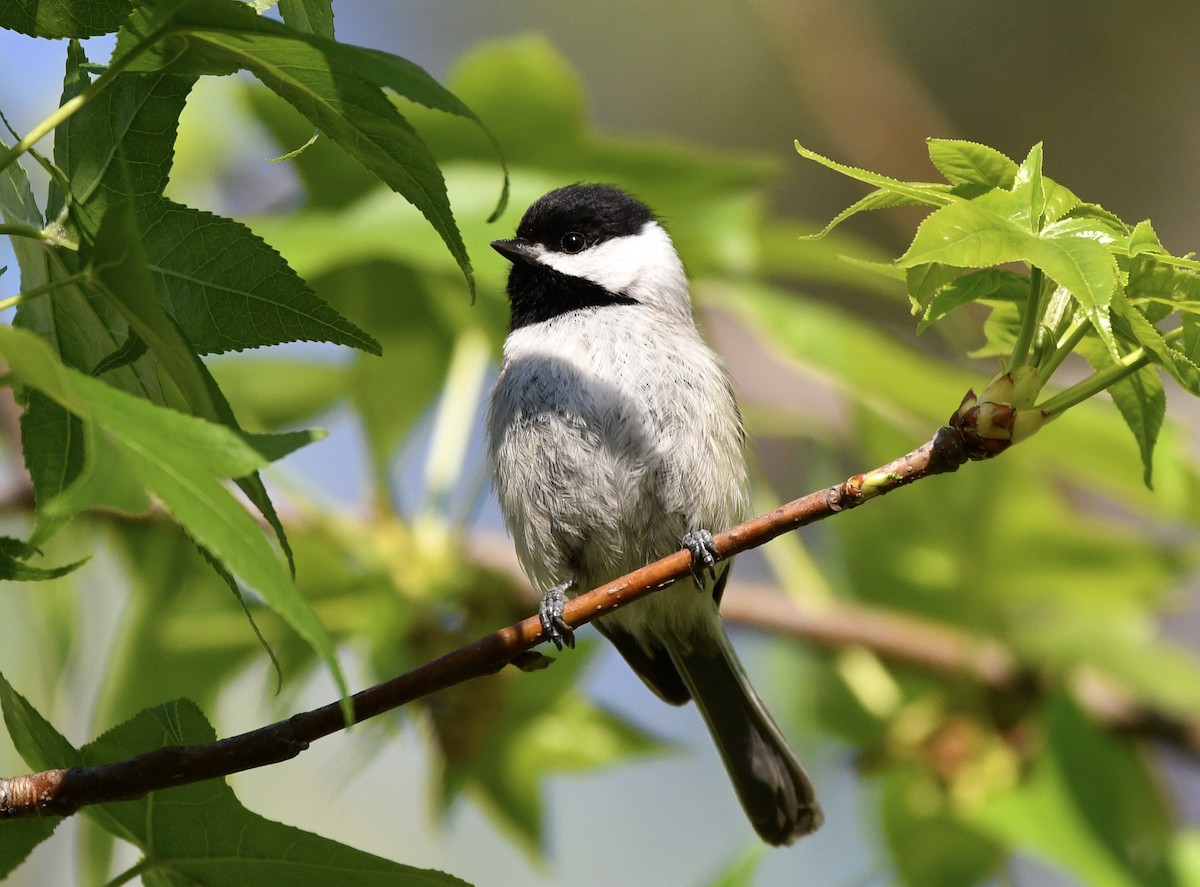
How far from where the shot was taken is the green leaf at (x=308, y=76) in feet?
3.80

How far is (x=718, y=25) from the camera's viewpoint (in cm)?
748

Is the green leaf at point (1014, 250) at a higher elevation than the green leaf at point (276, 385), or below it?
Answer: higher

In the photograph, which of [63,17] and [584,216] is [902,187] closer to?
[63,17]

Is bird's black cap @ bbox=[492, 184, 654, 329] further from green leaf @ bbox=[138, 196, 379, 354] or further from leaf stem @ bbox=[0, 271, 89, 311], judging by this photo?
leaf stem @ bbox=[0, 271, 89, 311]

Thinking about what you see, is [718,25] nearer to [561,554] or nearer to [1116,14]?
[1116,14]

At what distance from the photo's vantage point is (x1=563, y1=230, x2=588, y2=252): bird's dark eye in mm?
3232

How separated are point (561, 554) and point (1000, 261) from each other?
1723mm

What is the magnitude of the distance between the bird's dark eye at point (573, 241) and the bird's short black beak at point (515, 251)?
126 millimetres

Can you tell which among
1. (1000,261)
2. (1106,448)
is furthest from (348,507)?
(1000,261)

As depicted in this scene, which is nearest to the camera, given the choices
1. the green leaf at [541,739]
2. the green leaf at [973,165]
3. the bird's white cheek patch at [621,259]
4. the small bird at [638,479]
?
the green leaf at [973,165]

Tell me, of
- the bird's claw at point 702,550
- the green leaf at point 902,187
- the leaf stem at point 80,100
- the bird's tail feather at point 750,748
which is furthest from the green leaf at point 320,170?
the green leaf at point 902,187

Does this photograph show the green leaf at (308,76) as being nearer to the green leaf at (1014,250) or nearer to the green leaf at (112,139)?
the green leaf at (112,139)

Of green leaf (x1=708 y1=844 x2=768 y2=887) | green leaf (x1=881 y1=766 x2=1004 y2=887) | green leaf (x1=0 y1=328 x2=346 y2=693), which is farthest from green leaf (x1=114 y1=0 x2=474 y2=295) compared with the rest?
green leaf (x1=881 y1=766 x2=1004 y2=887)

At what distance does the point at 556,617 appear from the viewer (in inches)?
80.1
